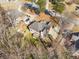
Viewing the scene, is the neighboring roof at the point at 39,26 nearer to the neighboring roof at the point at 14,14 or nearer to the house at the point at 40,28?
the house at the point at 40,28

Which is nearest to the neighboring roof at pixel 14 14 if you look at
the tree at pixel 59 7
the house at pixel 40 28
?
the house at pixel 40 28

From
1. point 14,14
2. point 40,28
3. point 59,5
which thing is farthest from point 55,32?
point 14,14

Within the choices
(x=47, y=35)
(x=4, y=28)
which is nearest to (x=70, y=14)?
(x=47, y=35)

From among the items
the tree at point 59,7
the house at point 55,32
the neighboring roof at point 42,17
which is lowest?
the house at point 55,32

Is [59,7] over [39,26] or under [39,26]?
over

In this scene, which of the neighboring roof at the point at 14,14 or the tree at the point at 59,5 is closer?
the tree at the point at 59,5

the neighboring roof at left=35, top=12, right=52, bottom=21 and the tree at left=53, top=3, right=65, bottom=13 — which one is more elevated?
the tree at left=53, top=3, right=65, bottom=13

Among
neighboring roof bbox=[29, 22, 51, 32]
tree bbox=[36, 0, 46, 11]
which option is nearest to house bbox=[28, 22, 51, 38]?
neighboring roof bbox=[29, 22, 51, 32]

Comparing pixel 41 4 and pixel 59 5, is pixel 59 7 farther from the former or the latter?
pixel 41 4

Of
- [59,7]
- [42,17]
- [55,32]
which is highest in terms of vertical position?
[59,7]

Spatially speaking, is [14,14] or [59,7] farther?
[14,14]

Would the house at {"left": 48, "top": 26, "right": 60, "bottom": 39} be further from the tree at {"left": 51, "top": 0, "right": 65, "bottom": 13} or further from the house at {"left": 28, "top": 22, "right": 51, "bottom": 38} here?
the tree at {"left": 51, "top": 0, "right": 65, "bottom": 13}
